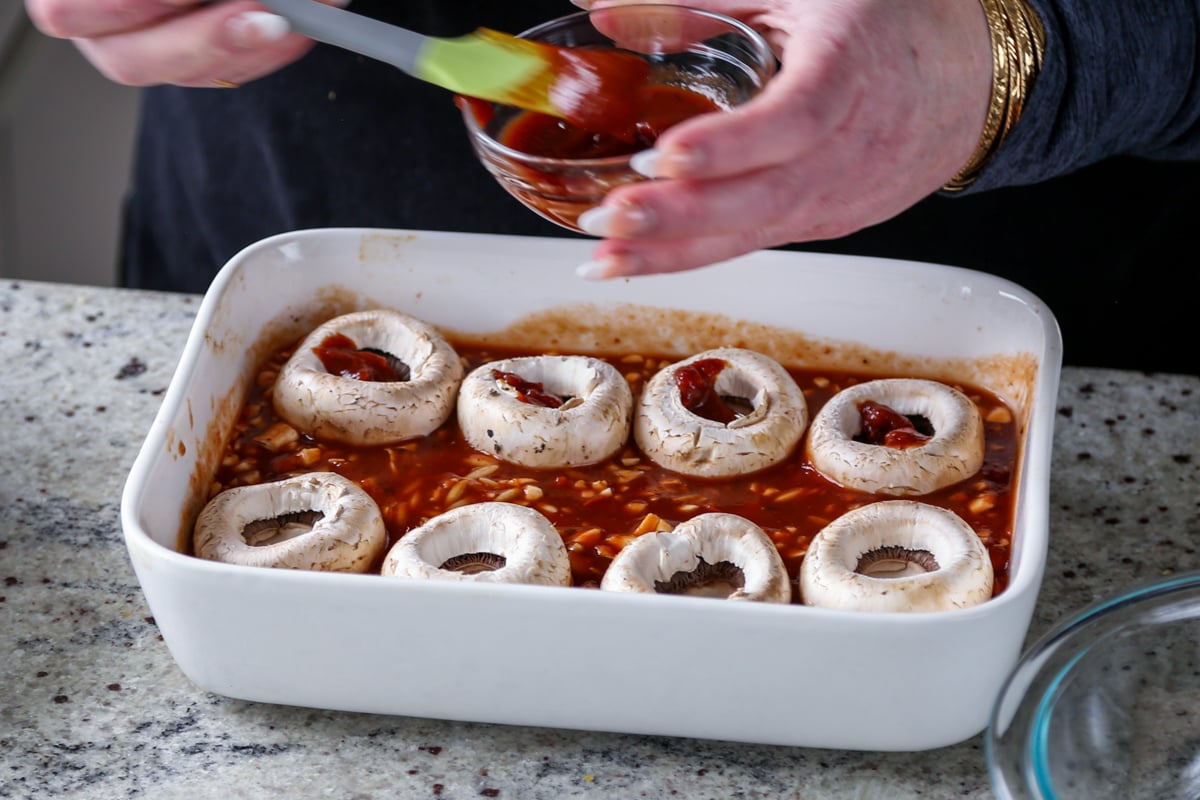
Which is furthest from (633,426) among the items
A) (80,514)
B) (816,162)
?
(80,514)

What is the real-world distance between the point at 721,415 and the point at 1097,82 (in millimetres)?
590

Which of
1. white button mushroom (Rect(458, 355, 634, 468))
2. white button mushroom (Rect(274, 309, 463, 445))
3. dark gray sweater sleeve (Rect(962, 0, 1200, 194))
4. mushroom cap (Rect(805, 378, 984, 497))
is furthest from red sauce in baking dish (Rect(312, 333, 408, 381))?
dark gray sweater sleeve (Rect(962, 0, 1200, 194))

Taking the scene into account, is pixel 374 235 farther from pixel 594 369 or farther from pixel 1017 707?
pixel 1017 707

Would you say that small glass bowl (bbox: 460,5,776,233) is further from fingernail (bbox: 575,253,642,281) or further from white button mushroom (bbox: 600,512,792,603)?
white button mushroom (bbox: 600,512,792,603)

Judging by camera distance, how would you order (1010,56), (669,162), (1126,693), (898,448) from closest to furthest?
(669,162) < (1126,693) < (1010,56) < (898,448)

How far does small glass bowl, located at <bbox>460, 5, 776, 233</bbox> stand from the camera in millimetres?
1353

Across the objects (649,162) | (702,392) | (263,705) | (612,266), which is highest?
(649,162)

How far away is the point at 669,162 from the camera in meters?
1.17

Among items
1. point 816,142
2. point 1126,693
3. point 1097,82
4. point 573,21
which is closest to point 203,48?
point 573,21

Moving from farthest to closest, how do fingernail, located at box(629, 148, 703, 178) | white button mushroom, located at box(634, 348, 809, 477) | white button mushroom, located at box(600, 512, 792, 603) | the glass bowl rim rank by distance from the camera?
white button mushroom, located at box(634, 348, 809, 477)
white button mushroom, located at box(600, 512, 792, 603)
the glass bowl rim
fingernail, located at box(629, 148, 703, 178)

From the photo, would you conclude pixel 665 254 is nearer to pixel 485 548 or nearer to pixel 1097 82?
pixel 485 548

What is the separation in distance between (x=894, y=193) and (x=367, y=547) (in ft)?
2.25

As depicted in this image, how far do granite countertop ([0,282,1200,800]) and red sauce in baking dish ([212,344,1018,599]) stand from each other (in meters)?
0.12

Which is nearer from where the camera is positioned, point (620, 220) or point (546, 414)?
point (620, 220)
